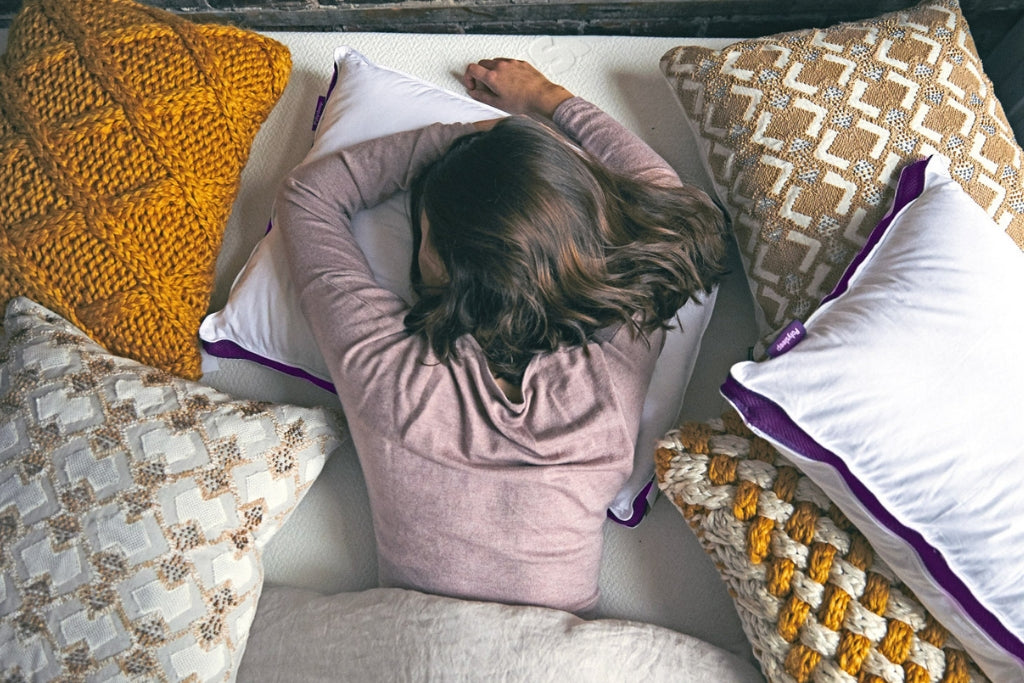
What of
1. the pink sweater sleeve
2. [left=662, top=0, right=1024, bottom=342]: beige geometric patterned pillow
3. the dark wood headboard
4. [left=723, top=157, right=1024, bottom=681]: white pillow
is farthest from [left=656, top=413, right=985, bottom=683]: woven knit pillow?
the dark wood headboard

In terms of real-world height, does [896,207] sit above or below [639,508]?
above

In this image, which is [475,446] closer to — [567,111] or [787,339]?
[787,339]

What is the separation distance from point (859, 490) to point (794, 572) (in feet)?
0.38

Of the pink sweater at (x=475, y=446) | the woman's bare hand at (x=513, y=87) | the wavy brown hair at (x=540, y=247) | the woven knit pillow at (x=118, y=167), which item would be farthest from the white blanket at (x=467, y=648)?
the woman's bare hand at (x=513, y=87)

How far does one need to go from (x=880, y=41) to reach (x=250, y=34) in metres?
0.87

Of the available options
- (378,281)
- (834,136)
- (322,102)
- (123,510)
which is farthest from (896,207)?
(123,510)

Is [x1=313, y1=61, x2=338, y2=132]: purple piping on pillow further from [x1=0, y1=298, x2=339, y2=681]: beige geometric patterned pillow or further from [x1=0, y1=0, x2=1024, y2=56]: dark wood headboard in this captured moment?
[x1=0, y1=298, x2=339, y2=681]: beige geometric patterned pillow

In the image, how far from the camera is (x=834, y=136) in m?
0.86

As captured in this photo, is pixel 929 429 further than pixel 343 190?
No

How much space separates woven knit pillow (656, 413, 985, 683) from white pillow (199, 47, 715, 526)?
0.11 metres

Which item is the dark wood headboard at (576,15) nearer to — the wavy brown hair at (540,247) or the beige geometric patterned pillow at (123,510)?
the wavy brown hair at (540,247)

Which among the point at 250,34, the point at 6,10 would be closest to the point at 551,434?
the point at 250,34

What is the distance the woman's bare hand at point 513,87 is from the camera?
1033mm

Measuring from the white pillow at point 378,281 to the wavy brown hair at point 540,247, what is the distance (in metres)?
0.09
